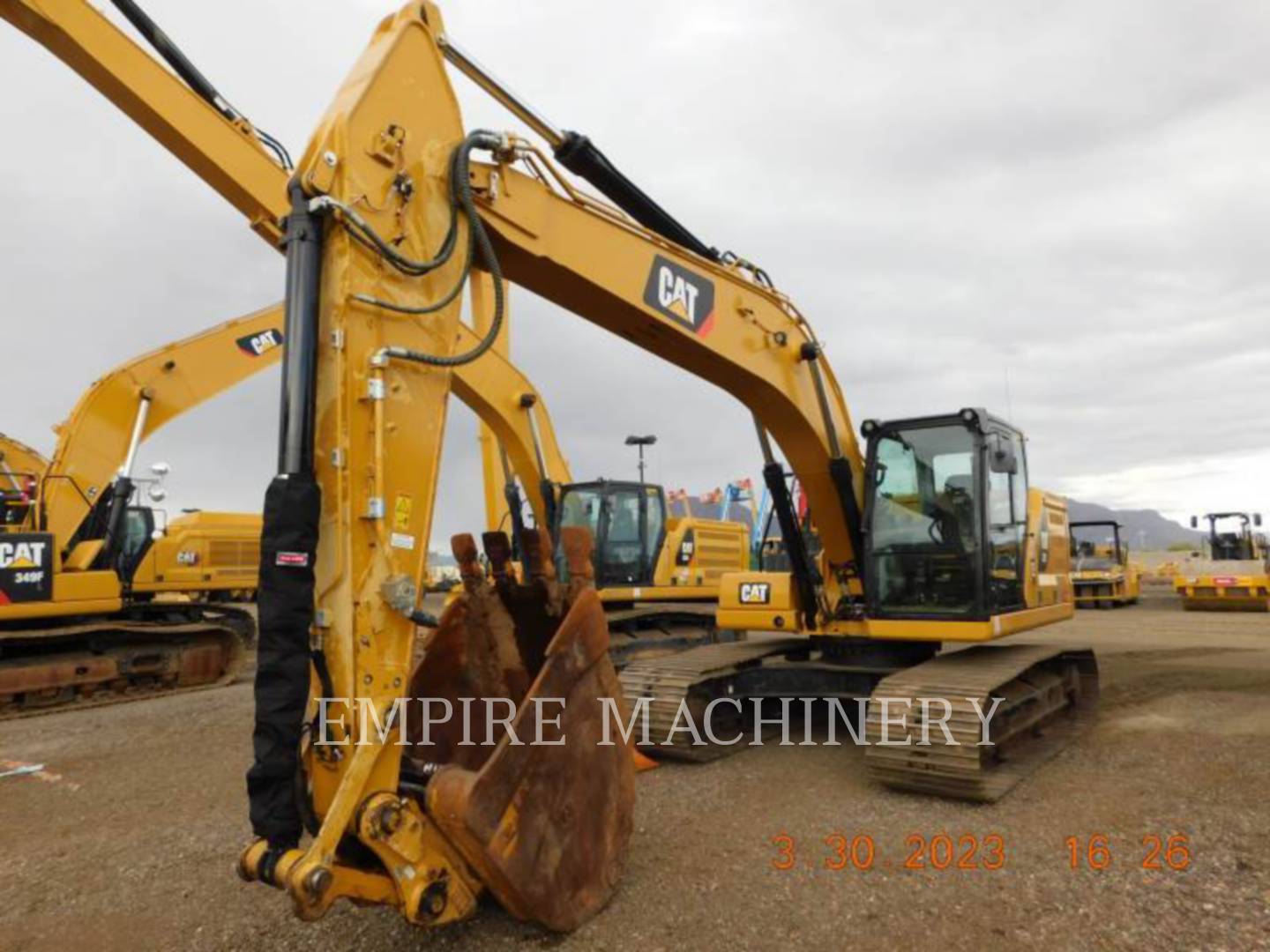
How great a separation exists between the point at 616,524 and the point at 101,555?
6.29m

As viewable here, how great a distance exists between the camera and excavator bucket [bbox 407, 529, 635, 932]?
10.6 feet

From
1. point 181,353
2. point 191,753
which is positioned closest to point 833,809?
point 191,753

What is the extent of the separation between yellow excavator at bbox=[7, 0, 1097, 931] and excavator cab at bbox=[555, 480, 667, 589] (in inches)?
189

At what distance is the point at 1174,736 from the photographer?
22.9 feet

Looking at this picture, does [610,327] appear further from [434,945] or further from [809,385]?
[434,945]

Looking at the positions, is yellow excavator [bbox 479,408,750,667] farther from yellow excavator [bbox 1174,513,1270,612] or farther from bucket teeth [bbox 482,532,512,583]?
yellow excavator [bbox 1174,513,1270,612]

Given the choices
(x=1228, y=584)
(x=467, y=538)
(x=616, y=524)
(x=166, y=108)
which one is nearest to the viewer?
(x=467, y=538)
